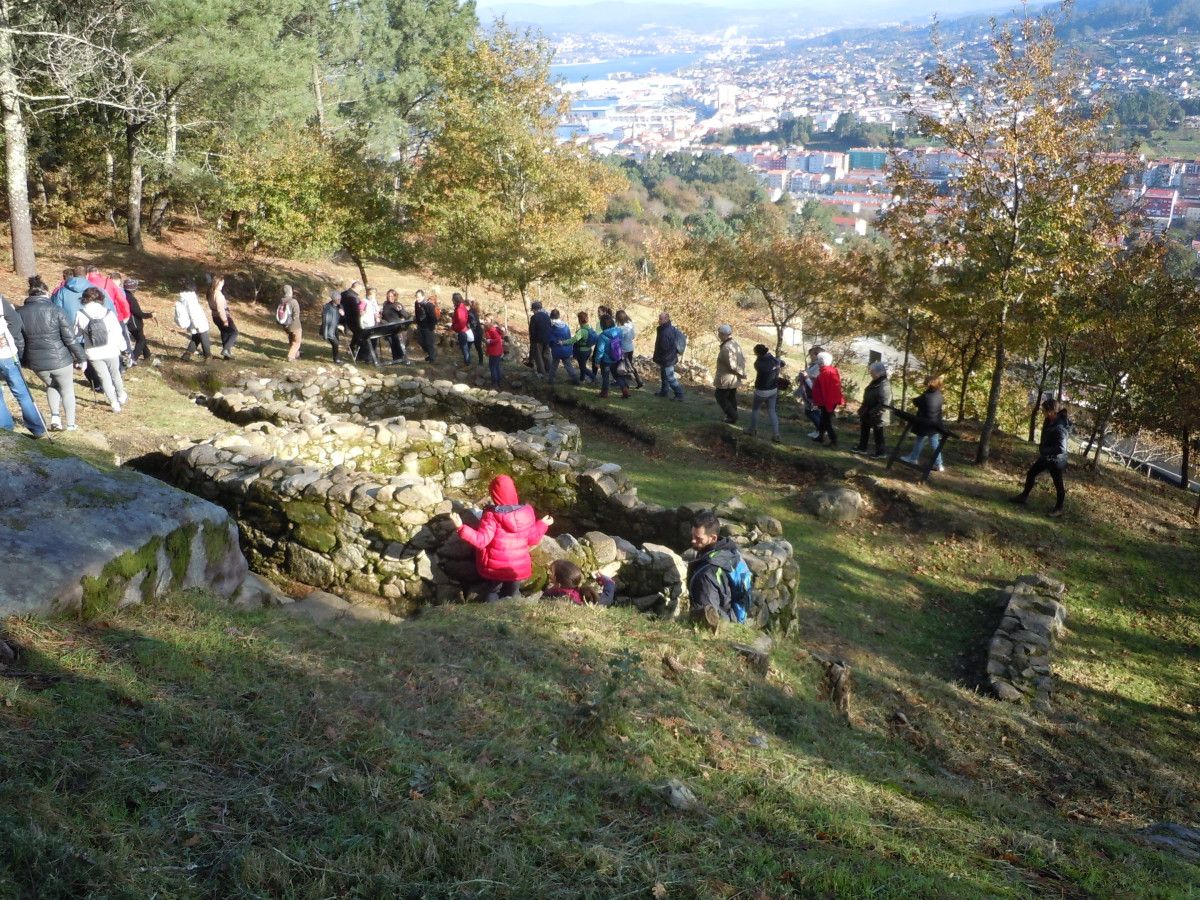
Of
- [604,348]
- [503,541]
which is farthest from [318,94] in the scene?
[503,541]

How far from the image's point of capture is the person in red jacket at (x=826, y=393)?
15.0 m

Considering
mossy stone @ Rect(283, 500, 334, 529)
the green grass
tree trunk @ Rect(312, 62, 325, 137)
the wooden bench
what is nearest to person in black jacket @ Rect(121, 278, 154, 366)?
mossy stone @ Rect(283, 500, 334, 529)

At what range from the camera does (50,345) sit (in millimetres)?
9516

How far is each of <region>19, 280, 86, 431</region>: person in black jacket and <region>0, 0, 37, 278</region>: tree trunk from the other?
451 inches

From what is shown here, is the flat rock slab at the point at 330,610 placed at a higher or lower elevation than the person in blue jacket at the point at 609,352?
lower

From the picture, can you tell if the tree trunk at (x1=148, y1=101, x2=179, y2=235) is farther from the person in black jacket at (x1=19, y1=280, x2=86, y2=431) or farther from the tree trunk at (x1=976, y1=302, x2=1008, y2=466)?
the tree trunk at (x1=976, y1=302, x2=1008, y2=466)

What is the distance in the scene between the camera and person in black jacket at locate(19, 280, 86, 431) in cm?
936

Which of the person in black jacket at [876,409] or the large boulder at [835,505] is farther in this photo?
the person in black jacket at [876,409]

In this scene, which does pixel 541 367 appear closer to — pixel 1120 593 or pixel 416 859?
pixel 1120 593

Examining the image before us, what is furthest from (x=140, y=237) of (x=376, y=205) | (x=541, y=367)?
(x=541, y=367)

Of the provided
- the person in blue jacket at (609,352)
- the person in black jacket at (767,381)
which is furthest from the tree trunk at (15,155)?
the person in black jacket at (767,381)

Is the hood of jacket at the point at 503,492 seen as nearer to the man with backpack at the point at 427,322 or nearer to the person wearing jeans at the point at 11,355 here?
the person wearing jeans at the point at 11,355

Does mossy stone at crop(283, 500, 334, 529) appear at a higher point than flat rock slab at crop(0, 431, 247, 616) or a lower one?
lower

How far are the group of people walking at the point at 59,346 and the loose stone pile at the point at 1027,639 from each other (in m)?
10.7
